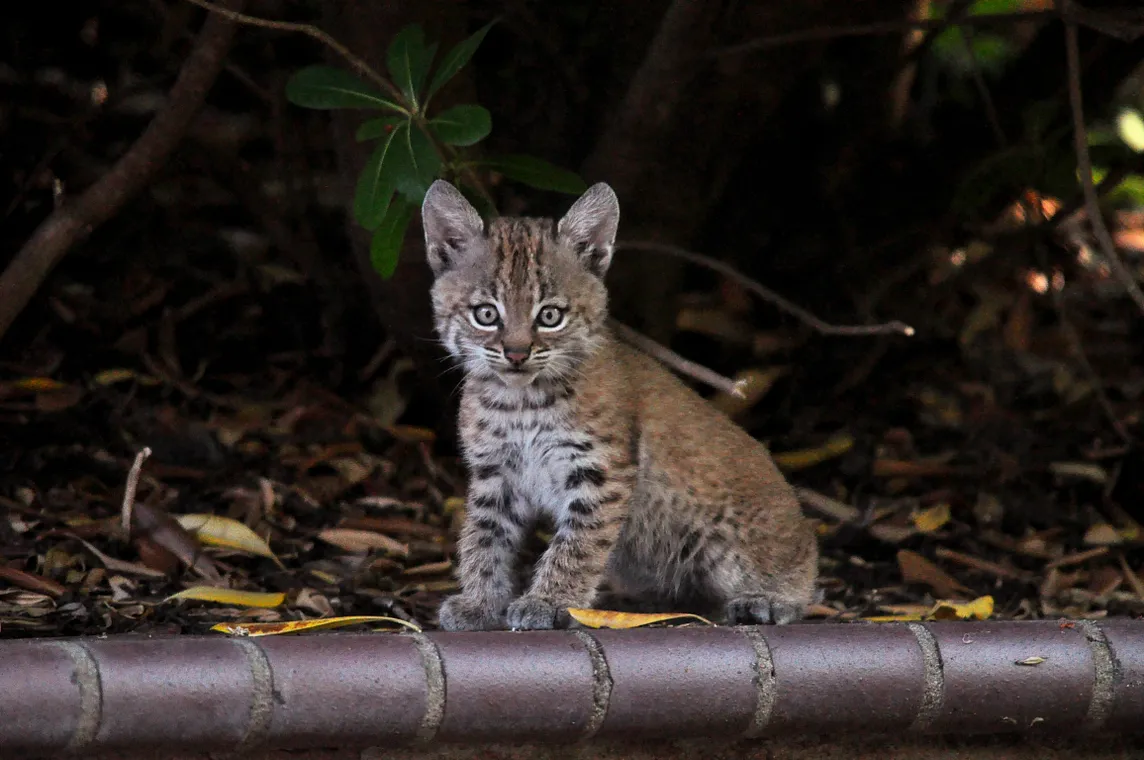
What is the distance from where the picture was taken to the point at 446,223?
182 inches

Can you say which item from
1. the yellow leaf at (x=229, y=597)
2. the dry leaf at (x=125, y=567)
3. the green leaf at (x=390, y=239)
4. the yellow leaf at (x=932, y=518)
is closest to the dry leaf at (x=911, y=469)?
the yellow leaf at (x=932, y=518)

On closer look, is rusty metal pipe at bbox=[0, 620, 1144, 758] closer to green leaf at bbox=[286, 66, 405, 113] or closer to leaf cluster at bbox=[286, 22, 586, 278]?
leaf cluster at bbox=[286, 22, 586, 278]

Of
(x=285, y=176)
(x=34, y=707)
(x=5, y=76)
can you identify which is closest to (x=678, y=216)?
(x=285, y=176)

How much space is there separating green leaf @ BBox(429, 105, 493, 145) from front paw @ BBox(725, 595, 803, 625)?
5.32 feet

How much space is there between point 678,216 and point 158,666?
3367mm

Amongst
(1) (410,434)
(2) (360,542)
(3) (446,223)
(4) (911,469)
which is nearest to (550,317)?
(3) (446,223)

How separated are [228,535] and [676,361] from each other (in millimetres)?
1600

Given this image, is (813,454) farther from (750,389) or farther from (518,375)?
(518,375)

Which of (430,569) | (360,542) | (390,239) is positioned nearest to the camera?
(390,239)

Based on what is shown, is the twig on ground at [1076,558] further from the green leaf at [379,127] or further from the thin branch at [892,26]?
the green leaf at [379,127]

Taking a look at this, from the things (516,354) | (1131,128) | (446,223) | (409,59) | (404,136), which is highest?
(1131,128)

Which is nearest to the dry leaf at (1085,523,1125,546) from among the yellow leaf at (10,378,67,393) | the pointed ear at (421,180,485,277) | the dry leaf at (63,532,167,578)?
the pointed ear at (421,180,485,277)

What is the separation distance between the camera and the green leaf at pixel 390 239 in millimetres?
Answer: 4691

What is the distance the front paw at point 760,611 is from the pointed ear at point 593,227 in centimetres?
111
